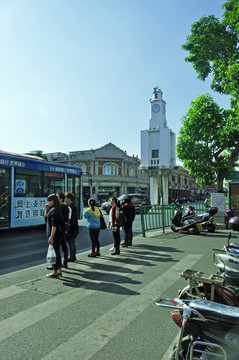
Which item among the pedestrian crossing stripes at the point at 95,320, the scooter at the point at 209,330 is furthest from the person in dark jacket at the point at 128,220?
the scooter at the point at 209,330

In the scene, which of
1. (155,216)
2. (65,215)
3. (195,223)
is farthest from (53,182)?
(195,223)

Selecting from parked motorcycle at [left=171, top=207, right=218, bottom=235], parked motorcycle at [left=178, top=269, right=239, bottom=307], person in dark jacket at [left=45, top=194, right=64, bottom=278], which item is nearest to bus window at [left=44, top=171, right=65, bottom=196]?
parked motorcycle at [left=171, top=207, right=218, bottom=235]

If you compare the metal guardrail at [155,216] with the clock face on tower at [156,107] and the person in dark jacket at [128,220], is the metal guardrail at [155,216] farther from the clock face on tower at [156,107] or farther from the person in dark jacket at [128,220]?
the clock face on tower at [156,107]

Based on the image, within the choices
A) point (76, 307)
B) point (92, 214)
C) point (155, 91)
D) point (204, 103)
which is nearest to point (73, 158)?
point (155, 91)

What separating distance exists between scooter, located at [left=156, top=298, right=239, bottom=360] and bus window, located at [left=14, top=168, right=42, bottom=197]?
9.93 metres

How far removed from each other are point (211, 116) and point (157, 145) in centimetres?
3520

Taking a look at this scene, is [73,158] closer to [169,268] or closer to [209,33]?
[209,33]

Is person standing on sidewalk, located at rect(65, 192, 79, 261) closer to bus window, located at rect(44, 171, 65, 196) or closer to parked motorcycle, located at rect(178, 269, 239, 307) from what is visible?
parked motorcycle, located at rect(178, 269, 239, 307)

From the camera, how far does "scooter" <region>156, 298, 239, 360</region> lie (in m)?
2.21

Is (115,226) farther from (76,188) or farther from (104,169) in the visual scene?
(104,169)

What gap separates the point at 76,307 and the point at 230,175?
12559mm

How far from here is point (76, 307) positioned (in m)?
4.09

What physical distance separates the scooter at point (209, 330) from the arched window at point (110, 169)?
1936 inches

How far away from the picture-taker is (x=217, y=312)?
88.9 inches
